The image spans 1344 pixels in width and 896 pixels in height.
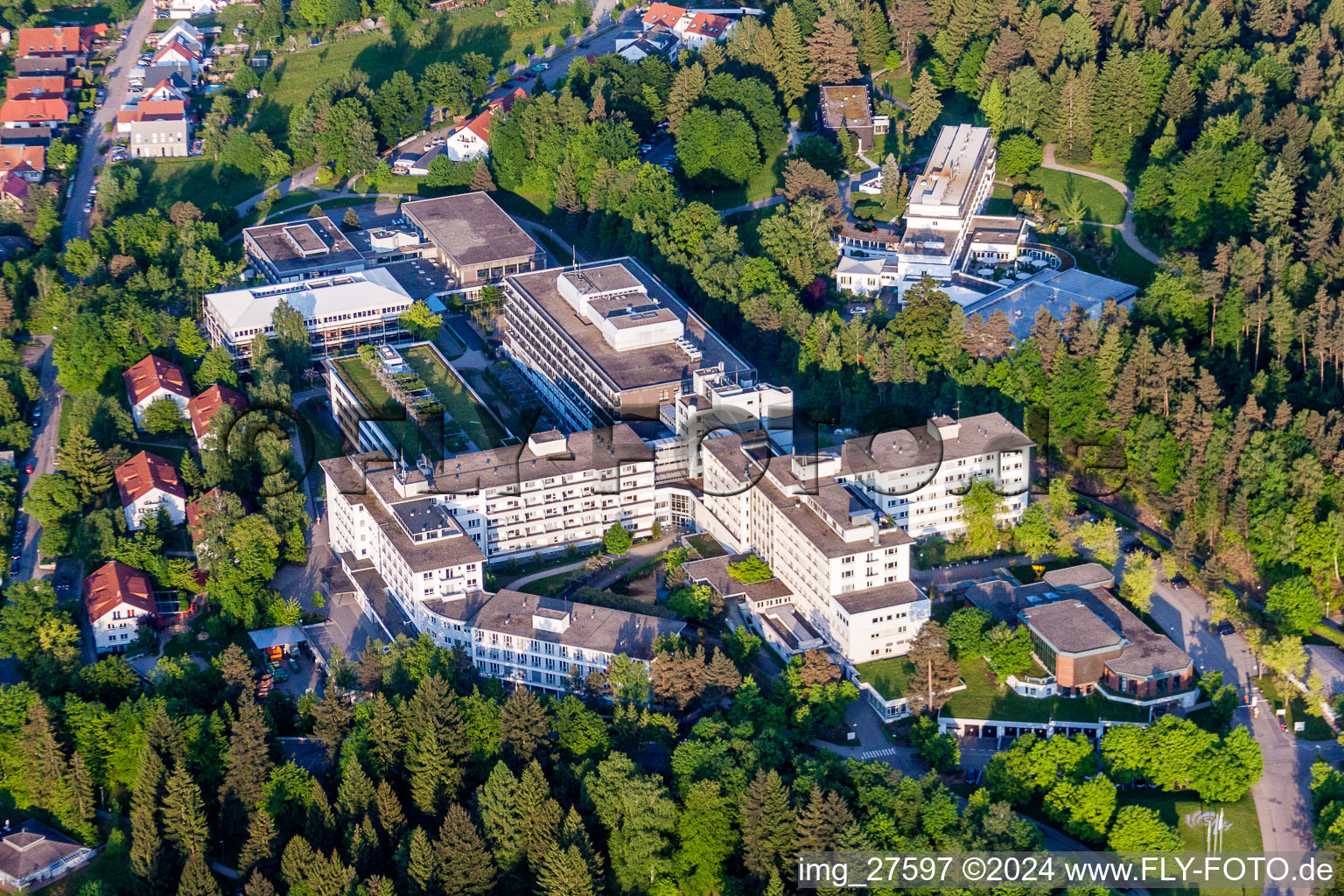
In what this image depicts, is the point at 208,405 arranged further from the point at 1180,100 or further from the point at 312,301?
the point at 1180,100

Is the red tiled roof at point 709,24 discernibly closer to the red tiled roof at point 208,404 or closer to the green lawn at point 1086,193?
the green lawn at point 1086,193

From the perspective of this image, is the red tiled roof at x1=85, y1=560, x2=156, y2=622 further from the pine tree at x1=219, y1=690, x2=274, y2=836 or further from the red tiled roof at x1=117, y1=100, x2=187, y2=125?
the red tiled roof at x1=117, y1=100, x2=187, y2=125

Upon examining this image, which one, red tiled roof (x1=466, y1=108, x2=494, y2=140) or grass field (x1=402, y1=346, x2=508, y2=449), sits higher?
red tiled roof (x1=466, y1=108, x2=494, y2=140)

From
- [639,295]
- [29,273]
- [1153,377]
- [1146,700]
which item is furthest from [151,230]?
[1146,700]

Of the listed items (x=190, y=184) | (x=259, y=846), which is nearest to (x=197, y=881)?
(x=259, y=846)

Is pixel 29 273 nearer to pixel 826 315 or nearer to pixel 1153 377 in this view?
pixel 826 315

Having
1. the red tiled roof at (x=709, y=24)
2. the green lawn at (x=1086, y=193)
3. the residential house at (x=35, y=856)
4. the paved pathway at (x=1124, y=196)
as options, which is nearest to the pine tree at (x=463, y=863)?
the residential house at (x=35, y=856)

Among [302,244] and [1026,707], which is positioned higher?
[302,244]

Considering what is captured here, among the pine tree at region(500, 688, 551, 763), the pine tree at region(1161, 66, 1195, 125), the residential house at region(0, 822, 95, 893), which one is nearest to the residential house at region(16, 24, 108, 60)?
the pine tree at region(1161, 66, 1195, 125)
